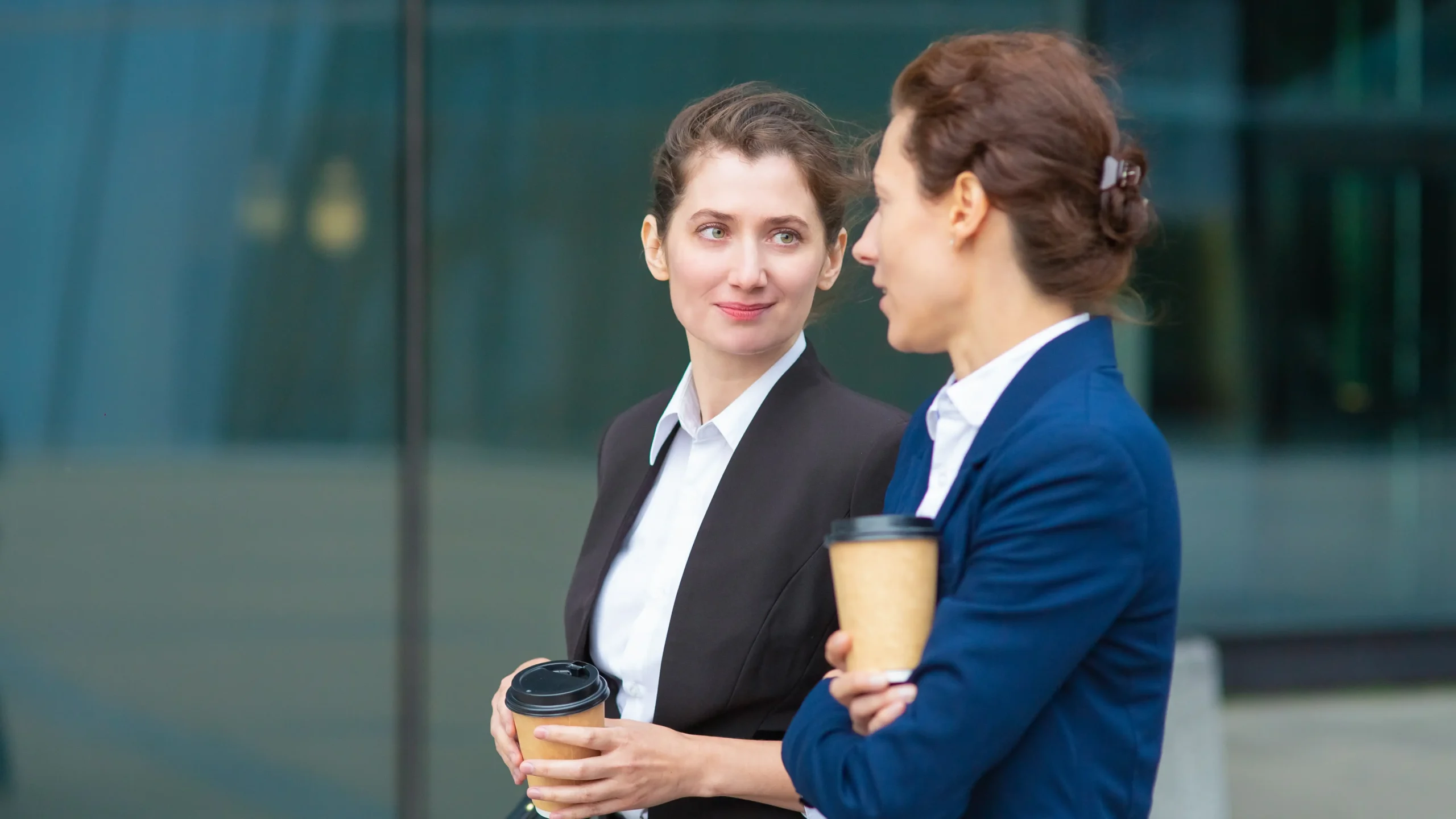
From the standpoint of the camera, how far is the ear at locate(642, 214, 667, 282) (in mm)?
1965

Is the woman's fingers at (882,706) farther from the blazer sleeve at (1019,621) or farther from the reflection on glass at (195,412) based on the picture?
the reflection on glass at (195,412)

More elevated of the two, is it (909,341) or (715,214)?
(715,214)

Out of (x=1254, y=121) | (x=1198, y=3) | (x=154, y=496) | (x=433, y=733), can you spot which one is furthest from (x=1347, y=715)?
(x=154, y=496)

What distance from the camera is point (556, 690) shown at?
163 cm

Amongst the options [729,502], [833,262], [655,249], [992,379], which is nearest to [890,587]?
[992,379]

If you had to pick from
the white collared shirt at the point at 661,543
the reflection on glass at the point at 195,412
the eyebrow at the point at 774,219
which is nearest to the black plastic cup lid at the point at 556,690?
the white collared shirt at the point at 661,543

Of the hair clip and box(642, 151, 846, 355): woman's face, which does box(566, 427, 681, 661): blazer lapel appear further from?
the hair clip

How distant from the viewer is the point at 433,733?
4.96 m

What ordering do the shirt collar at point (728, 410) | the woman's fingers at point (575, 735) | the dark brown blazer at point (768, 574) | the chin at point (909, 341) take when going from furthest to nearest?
the shirt collar at point (728, 410)
the dark brown blazer at point (768, 574)
the woman's fingers at point (575, 735)
the chin at point (909, 341)

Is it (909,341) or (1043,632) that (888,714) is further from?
(909,341)

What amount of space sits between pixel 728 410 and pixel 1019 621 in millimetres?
710

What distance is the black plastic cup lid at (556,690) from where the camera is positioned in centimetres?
160

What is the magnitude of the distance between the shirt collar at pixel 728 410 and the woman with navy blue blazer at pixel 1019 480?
0.43 metres

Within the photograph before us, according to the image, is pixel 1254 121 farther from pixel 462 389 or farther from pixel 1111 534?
pixel 1111 534
